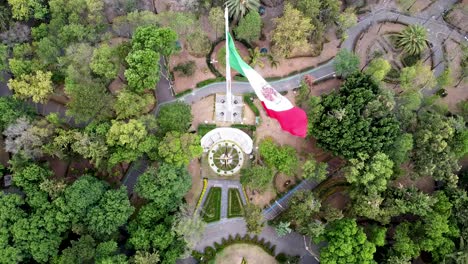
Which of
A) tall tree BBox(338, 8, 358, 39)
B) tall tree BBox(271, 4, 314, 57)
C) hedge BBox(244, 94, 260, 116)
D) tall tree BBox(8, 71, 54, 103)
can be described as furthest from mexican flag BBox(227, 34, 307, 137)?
tall tree BBox(8, 71, 54, 103)

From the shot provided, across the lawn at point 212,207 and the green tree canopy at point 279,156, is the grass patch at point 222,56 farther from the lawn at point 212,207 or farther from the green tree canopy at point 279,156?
the lawn at point 212,207

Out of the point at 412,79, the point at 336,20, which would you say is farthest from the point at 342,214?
the point at 336,20

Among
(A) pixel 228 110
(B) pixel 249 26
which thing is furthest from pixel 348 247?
(B) pixel 249 26

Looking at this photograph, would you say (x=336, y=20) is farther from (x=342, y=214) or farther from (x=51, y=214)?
(x=51, y=214)

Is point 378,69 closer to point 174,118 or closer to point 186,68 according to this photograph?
point 186,68

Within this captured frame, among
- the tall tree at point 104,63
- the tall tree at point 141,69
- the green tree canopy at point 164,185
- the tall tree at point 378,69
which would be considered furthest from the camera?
the tall tree at point 378,69

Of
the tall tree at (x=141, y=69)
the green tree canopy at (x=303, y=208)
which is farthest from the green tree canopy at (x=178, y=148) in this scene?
the green tree canopy at (x=303, y=208)

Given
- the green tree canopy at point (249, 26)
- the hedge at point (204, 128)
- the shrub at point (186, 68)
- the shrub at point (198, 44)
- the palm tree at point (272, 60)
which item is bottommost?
the hedge at point (204, 128)
